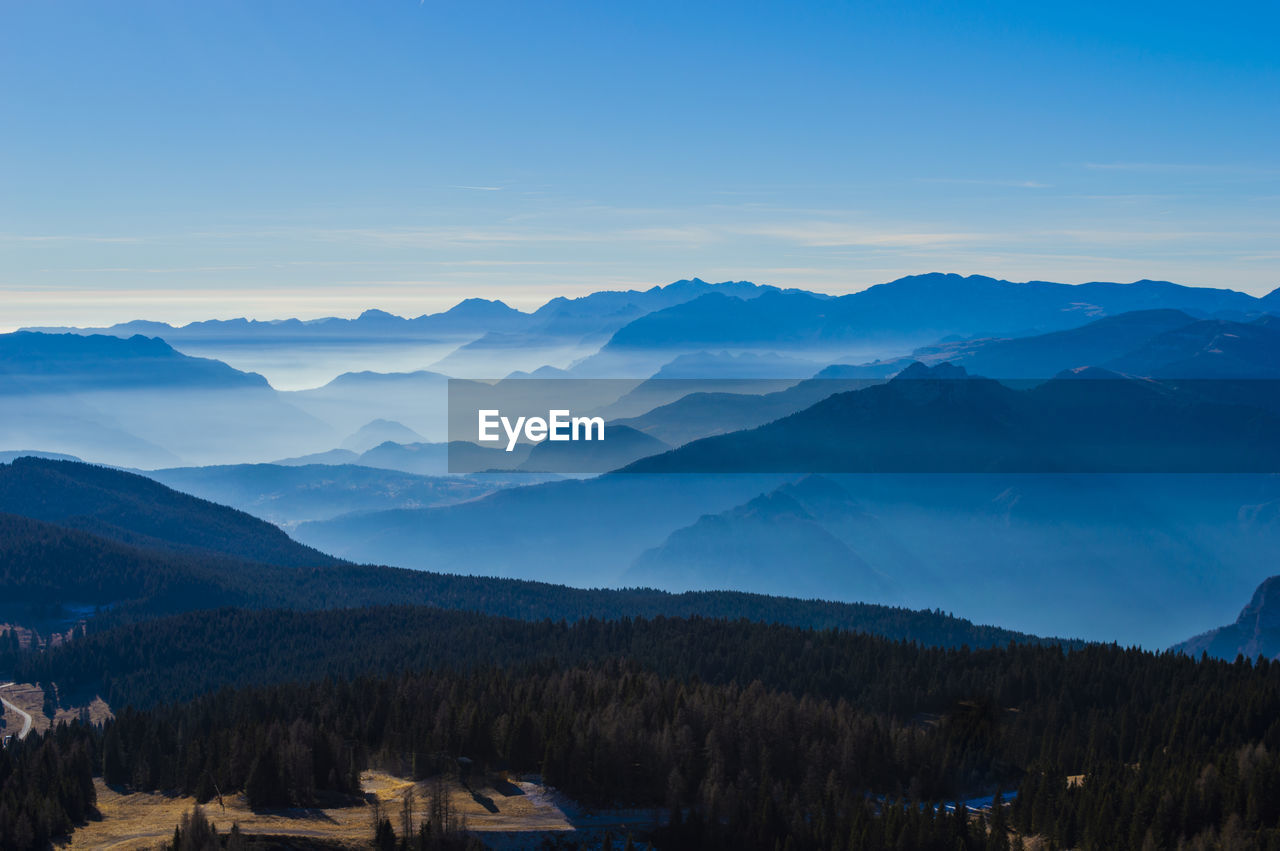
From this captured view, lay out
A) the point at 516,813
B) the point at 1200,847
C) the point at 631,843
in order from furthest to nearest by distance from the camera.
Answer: the point at 516,813
the point at 631,843
the point at 1200,847

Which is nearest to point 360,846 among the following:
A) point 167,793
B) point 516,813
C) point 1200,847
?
point 516,813

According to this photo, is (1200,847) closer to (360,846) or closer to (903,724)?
(903,724)

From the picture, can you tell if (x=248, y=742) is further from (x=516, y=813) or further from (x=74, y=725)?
(x=74, y=725)

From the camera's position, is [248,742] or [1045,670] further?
[1045,670]

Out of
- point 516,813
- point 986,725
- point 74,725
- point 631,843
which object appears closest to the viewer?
point 631,843

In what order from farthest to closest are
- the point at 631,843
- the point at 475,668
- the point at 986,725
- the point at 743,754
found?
the point at 475,668 < the point at 986,725 < the point at 743,754 < the point at 631,843

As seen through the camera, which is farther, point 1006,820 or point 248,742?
point 248,742

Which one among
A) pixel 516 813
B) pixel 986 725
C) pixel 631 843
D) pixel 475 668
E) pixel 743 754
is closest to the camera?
pixel 631 843

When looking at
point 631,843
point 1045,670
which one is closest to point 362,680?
point 631,843
